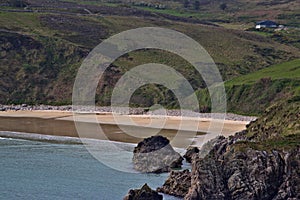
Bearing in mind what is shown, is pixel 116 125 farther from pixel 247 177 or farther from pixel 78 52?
pixel 247 177

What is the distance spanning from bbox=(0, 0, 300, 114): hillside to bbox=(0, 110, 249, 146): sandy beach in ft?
27.6

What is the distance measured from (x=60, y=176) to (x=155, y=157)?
8.07 metres

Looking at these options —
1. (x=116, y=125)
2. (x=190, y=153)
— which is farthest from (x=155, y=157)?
(x=116, y=125)

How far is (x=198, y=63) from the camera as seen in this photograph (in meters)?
122

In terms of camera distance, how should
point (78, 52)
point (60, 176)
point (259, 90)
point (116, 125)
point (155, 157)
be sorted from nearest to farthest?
point (60, 176) → point (155, 157) → point (116, 125) → point (259, 90) → point (78, 52)

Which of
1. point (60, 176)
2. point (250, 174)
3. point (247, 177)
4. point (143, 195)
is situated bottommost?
point (60, 176)

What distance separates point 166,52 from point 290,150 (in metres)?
84.5

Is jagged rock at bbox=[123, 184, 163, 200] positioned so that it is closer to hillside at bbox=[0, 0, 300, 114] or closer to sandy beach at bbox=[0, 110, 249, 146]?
sandy beach at bbox=[0, 110, 249, 146]

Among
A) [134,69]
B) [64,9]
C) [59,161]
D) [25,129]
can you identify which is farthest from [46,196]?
[64,9]

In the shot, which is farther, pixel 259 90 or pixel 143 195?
pixel 259 90

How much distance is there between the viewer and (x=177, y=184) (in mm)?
51781

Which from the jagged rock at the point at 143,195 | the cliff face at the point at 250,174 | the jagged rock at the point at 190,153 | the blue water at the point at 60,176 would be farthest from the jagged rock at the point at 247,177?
the jagged rock at the point at 190,153

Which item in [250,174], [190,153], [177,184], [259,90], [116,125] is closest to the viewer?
[250,174]

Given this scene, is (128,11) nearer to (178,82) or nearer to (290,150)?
(178,82)
